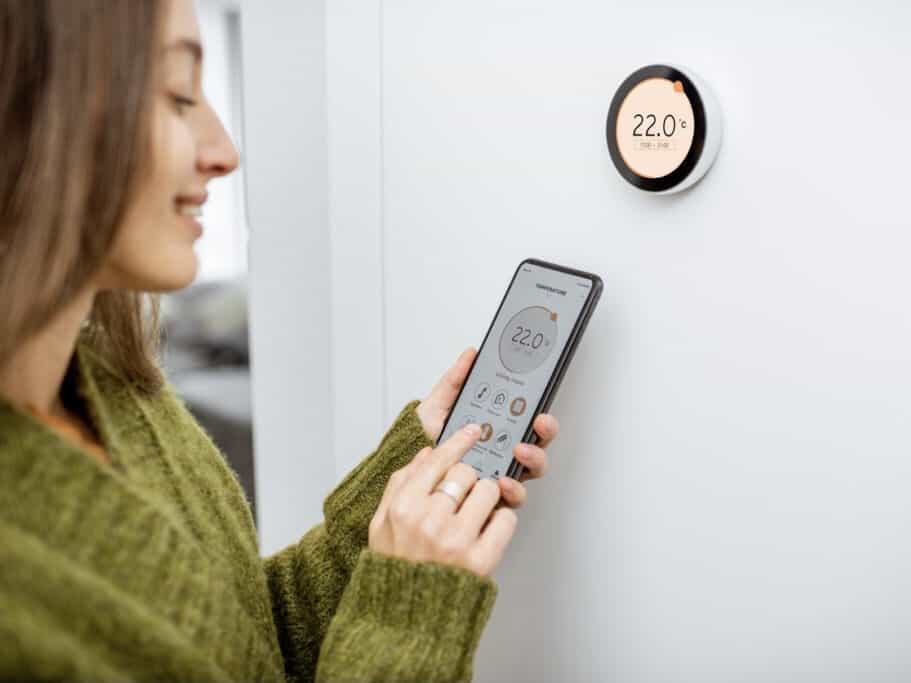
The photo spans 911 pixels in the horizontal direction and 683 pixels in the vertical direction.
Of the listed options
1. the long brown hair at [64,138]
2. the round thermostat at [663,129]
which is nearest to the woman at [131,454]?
the long brown hair at [64,138]

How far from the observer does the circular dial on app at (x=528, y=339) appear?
54 cm

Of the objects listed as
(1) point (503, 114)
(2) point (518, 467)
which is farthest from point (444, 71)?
(2) point (518, 467)

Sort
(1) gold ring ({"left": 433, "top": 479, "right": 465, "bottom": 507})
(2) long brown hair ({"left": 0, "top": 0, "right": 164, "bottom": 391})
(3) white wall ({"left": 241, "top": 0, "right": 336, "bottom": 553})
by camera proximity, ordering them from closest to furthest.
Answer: (2) long brown hair ({"left": 0, "top": 0, "right": 164, "bottom": 391}) → (1) gold ring ({"left": 433, "top": 479, "right": 465, "bottom": 507}) → (3) white wall ({"left": 241, "top": 0, "right": 336, "bottom": 553})

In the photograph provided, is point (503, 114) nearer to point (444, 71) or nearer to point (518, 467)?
point (444, 71)

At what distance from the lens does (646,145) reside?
1.58ft

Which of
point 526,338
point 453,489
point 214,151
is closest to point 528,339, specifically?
point 526,338

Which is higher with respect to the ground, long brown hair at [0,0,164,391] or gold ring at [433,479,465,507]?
long brown hair at [0,0,164,391]

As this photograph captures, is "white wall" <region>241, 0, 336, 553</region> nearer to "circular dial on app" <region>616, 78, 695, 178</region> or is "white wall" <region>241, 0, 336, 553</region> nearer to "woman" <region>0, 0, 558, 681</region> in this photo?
"woman" <region>0, 0, 558, 681</region>

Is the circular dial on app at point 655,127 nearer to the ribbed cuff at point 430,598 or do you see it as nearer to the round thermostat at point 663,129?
the round thermostat at point 663,129

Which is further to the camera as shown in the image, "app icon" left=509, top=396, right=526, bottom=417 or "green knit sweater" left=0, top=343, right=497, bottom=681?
"app icon" left=509, top=396, right=526, bottom=417

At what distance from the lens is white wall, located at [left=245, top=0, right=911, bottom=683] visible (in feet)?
1.42

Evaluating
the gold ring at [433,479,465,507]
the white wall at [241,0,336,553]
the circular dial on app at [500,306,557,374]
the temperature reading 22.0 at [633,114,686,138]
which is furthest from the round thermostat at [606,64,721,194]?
the white wall at [241,0,336,553]

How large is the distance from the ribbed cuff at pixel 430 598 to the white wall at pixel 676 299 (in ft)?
0.42

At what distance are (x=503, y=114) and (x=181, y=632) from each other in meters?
0.38
